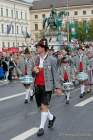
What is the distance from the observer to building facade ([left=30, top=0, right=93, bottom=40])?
135 meters

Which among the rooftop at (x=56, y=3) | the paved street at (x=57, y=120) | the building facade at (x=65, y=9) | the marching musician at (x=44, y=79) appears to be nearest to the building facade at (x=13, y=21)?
the building facade at (x=65, y=9)

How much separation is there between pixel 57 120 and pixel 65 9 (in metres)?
125

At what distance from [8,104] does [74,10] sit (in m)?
123

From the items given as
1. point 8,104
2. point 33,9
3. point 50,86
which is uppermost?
point 33,9

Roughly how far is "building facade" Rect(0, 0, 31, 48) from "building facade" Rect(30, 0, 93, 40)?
1109cm

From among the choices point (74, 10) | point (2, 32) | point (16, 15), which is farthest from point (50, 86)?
point (74, 10)

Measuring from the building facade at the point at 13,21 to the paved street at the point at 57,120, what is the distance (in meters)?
92.6

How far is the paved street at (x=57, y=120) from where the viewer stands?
9.51m

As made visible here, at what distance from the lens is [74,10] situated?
447ft

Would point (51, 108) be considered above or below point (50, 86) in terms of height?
below

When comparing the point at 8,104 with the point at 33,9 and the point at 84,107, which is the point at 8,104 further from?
the point at 33,9

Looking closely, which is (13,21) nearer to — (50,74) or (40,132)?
(50,74)

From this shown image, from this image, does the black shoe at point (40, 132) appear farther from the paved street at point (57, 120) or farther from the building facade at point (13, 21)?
the building facade at point (13, 21)

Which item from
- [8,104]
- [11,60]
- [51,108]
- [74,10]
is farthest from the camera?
[74,10]
